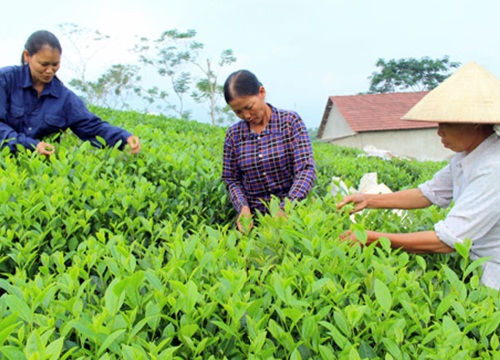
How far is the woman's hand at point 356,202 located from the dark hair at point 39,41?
229 cm

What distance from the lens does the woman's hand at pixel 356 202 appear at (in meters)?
2.57

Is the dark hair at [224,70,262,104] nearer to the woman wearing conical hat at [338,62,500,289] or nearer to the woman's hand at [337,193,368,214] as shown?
the woman's hand at [337,193,368,214]

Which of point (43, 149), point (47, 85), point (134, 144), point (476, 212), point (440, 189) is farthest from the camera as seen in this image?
point (47, 85)

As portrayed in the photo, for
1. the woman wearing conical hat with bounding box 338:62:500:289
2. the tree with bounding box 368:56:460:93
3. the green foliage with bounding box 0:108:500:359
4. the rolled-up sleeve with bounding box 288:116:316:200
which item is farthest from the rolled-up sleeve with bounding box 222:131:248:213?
the tree with bounding box 368:56:460:93

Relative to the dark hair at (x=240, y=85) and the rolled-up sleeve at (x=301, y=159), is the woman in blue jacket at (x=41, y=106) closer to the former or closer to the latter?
the dark hair at (x=240, y=85)

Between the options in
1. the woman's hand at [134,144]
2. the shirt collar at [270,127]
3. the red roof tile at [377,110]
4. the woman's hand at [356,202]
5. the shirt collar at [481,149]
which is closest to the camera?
the shirt collar at [481,149]

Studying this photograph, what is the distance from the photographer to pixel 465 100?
1.97 metres

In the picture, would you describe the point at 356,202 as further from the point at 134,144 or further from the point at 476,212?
the point at 134,144

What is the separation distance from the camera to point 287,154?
3271mm

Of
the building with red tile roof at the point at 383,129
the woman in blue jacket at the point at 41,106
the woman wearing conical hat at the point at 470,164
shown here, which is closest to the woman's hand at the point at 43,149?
the woman in blue jacket at the point at 41,106

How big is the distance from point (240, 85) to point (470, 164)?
1.40m

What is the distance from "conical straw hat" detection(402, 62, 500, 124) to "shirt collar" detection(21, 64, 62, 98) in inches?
109

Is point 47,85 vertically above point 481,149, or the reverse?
point 47,85

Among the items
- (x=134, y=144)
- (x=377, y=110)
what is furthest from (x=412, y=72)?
(x=134, y=144)
